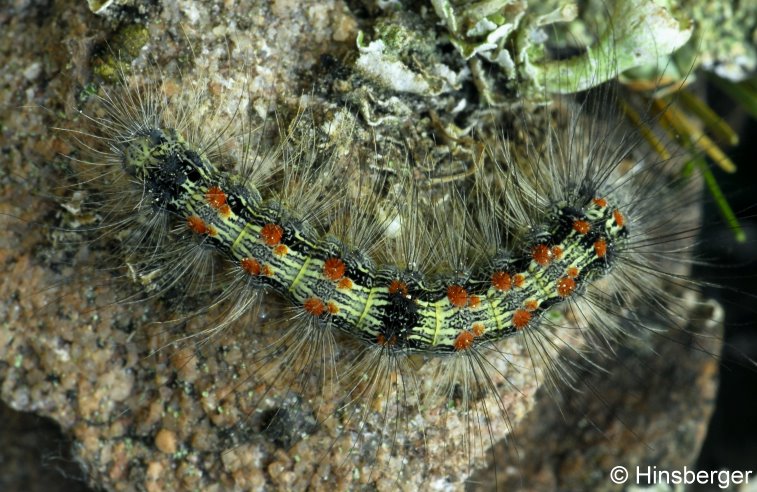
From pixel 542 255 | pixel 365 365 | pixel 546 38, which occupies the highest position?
pixel 546 38

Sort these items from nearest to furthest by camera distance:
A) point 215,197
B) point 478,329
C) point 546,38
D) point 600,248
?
point 215,197 → point 478,329 → point 600,248 → point 546,38

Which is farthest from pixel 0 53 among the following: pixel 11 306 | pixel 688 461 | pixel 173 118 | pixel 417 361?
pixel 688 461

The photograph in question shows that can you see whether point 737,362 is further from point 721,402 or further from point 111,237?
point 111,237

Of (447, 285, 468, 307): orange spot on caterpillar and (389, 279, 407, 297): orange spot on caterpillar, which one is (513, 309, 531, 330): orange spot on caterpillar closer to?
(447, 285, 468, 307): orange spot on caterpillar

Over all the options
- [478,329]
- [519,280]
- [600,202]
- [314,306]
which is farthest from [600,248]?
[314,306]

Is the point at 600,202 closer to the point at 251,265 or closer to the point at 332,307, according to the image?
the point at 332,307

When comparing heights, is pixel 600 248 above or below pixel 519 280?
above

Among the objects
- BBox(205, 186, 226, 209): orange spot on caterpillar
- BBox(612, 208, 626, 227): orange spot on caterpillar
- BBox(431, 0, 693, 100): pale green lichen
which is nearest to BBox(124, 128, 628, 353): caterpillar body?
BBox(205, 186, 226, 209): orange spot on caterpillar

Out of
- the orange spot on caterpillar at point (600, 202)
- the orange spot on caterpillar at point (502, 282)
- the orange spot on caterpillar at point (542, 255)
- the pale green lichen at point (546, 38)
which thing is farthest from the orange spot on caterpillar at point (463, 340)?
the pale green lichen at point (546, 38)
